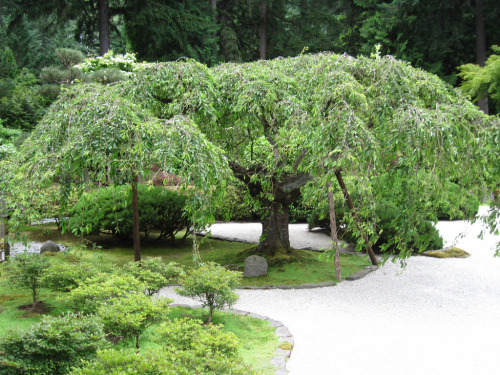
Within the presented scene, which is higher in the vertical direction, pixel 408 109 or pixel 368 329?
pixel 408 109

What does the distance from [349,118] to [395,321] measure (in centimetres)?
237

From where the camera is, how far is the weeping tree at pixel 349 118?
4.55 m

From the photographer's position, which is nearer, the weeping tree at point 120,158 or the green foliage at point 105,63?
the weeping tree at point 120,158

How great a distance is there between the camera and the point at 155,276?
4.50 meters

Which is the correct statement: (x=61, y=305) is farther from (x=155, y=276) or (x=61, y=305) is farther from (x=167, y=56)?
(x=167, y=56)

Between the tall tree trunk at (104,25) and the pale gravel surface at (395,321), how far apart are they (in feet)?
30.9

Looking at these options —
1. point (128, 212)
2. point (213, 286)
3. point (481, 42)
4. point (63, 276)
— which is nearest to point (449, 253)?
point (213, 286)

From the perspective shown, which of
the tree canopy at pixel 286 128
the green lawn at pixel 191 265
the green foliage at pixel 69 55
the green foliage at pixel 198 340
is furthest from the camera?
the green foliage at pixel 69 55

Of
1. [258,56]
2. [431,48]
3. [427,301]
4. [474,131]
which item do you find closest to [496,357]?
[427,301]

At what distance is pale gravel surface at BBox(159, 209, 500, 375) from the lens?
12.0 ft

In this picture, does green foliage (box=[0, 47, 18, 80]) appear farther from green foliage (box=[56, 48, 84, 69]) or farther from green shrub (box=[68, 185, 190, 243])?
green shrub (box=[68, 185, 190, 243])

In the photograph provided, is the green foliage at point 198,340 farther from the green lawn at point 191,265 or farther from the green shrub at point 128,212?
the green shrub at point 128,212

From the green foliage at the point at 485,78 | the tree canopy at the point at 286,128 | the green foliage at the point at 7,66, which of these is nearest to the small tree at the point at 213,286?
the tree canopy at the point at 286,128

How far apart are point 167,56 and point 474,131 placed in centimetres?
1167
